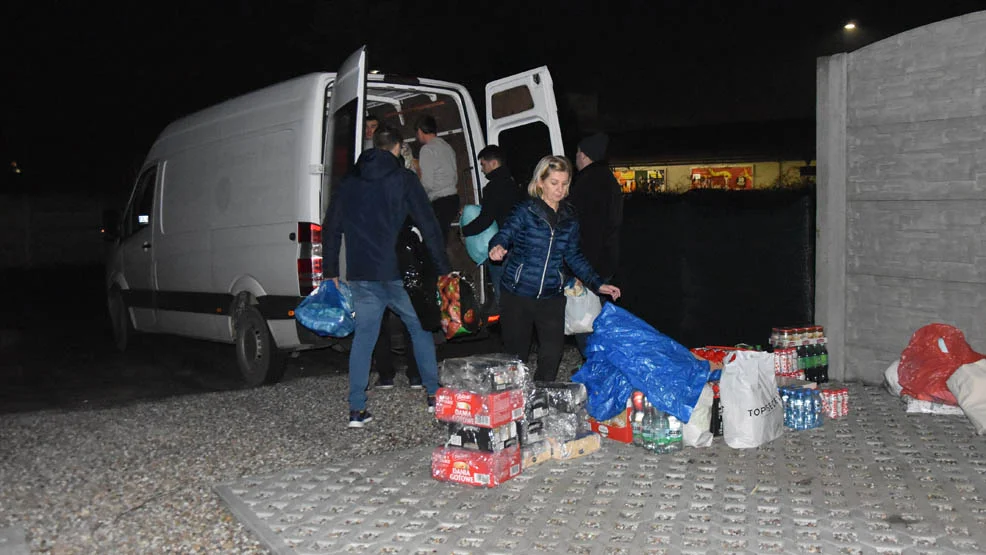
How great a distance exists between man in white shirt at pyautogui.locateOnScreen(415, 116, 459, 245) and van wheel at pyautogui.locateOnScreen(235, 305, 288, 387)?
164cm

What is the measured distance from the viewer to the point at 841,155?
7230mm

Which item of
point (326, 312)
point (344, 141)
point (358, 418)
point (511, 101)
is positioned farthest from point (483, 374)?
point (511, 101)

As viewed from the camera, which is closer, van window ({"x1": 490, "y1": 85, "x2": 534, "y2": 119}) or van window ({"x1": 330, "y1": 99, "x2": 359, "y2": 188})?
van window ({"x1": 330, "y1": 99, "x2": 359, "y2": 188})

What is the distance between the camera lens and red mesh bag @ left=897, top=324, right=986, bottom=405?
6094 millimetres

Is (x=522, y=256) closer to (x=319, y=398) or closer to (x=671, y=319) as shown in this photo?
(x=319, y=398)

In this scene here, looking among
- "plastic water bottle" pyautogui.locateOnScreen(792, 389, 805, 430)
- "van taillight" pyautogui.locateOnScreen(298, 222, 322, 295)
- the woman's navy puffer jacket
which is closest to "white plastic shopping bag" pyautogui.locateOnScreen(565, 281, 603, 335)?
the woman's navy puffer jacket

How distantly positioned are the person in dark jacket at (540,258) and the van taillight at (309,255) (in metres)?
1.68

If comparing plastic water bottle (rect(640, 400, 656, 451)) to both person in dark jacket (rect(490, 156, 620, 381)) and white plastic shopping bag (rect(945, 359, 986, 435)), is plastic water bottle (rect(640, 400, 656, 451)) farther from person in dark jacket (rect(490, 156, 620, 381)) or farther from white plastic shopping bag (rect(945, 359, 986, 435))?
white plastic shopping bag (rect(945, 359, 986, 435))

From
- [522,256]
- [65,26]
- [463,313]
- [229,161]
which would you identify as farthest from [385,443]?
[65,26]

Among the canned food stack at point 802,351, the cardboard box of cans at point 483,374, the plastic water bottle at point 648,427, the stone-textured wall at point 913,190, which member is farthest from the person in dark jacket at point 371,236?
the stone-textured wall at point 913,190

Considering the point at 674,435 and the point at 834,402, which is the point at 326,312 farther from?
the point at 834,402

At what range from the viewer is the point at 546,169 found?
5.66m

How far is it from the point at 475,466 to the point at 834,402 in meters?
2.65

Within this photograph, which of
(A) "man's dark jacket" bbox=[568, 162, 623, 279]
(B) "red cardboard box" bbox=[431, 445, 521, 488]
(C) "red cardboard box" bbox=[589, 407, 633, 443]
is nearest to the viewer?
(B) "red cardboard box" bbox=[431, 445, 521, 488]
